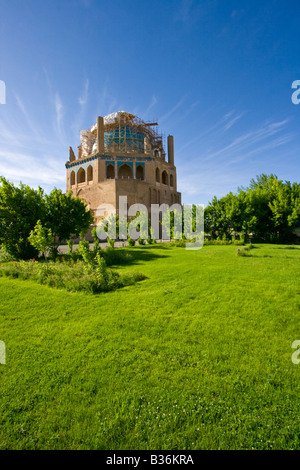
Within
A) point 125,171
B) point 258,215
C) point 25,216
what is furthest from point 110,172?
point 25,216

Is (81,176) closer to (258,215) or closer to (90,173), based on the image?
(90,173)

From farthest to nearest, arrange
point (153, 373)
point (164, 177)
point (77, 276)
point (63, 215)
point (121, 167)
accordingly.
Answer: point (164, 177) < point (121, 167) < point (63, 215) < point (77, 276) < point (153, 373)

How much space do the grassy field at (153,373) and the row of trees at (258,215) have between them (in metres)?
19.1

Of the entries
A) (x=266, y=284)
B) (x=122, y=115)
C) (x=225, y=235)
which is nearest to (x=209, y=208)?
(x=225, y=235)

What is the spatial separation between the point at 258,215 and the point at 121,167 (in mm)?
25318

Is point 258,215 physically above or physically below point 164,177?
below

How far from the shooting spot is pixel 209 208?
83.7ft

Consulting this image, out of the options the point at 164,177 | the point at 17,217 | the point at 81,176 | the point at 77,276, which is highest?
the point at 164,177

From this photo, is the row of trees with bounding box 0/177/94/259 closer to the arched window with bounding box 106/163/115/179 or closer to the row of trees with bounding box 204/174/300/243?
the row of trees with bounding box 204/174/300/243

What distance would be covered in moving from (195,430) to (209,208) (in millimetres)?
24469

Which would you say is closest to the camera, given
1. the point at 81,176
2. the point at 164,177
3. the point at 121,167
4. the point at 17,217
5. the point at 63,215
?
the point at 17,217

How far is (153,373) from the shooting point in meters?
3.29

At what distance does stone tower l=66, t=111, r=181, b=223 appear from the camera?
36.4m

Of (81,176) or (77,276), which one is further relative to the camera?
(81,176)
